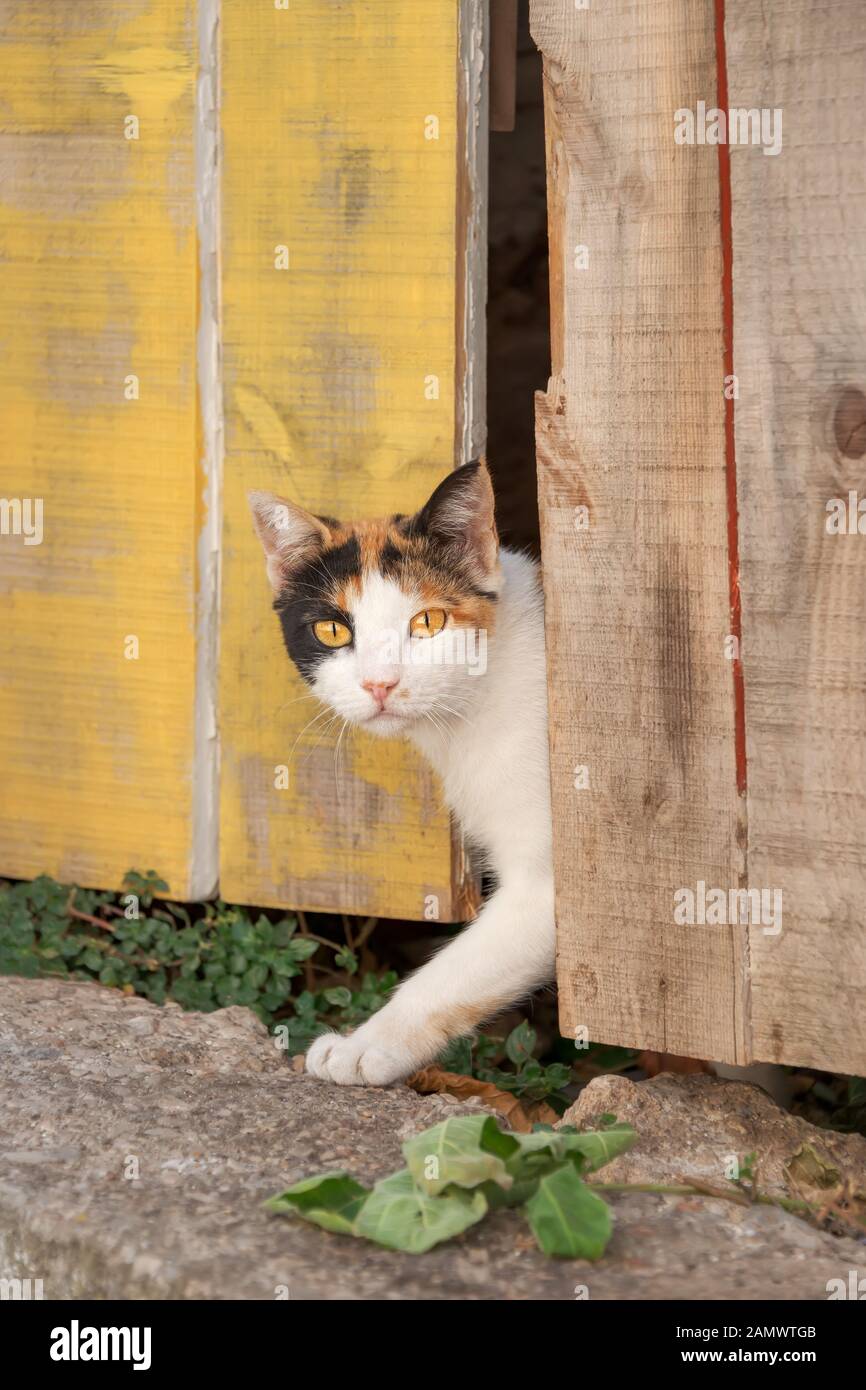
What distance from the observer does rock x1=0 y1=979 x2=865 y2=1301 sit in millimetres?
2068

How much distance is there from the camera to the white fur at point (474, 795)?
2.98 metres

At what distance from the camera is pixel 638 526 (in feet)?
8.30

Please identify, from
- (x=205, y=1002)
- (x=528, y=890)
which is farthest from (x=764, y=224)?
(x=205, y=1002)

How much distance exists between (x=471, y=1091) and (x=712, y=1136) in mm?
732

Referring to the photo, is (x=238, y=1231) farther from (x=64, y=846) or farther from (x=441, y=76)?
(x=441, y=76)

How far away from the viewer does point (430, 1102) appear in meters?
2.86

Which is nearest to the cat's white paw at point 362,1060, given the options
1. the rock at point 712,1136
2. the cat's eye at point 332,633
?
the rock at point 712,1136

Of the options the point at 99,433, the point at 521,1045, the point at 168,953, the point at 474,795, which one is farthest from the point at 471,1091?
the point at 99,433

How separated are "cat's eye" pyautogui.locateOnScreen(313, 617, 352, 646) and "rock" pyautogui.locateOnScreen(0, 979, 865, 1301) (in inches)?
35.5

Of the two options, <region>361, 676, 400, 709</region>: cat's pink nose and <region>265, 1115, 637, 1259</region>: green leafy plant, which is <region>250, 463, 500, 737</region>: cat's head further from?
<region>265, 1115, 637, 1259</region>: green leafy plant

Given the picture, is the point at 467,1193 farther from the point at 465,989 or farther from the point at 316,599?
the point at 316,599

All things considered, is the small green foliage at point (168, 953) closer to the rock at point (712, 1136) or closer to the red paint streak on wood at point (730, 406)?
the rock at point (712, 1136)

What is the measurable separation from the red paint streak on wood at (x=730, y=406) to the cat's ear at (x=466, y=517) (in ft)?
2.12

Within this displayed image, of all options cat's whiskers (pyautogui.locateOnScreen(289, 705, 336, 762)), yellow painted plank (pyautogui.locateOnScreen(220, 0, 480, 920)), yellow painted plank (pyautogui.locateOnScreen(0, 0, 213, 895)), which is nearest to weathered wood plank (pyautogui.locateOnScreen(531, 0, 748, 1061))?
yellow painted plank (pyautogui.locateOnScreen(220, 0, 480, 920))
